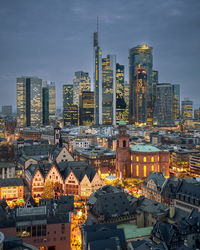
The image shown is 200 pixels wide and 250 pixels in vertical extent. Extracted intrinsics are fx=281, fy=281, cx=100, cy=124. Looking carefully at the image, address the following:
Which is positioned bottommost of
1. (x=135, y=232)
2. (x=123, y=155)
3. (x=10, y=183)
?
(x=135, y=232)

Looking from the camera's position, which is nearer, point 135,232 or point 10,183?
point 135,232

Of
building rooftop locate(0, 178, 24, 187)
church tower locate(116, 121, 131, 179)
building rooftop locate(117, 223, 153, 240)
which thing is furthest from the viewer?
church tower locate(116, 121, 131, 179)

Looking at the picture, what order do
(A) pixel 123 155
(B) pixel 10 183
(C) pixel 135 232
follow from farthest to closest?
(A) pixel 123 155, (B) pixel 10 183, (C) pixel 135 232

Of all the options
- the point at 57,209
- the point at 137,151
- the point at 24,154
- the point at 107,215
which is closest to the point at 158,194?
the point at 107,215

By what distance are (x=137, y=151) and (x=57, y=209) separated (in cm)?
7253

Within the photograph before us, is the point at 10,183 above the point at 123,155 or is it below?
below

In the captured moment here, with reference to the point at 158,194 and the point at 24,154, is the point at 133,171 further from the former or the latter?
the point at 24,154

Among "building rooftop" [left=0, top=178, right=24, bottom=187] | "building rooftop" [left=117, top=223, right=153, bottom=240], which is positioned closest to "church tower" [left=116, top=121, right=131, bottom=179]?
"building rooftop" [left=0, top=178, right=24, bottom=187]

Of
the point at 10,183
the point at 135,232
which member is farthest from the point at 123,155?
the point at 135,232

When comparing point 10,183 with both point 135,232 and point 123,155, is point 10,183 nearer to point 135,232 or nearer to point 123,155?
point 123,155

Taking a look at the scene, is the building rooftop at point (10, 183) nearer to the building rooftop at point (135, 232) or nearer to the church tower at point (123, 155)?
the church tower at point (123, 155)

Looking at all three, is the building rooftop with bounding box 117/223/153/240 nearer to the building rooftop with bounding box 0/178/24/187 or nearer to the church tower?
the building rooftop with bounding box 0/178/24/187

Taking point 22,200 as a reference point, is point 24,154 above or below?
above

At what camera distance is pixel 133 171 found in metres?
141
